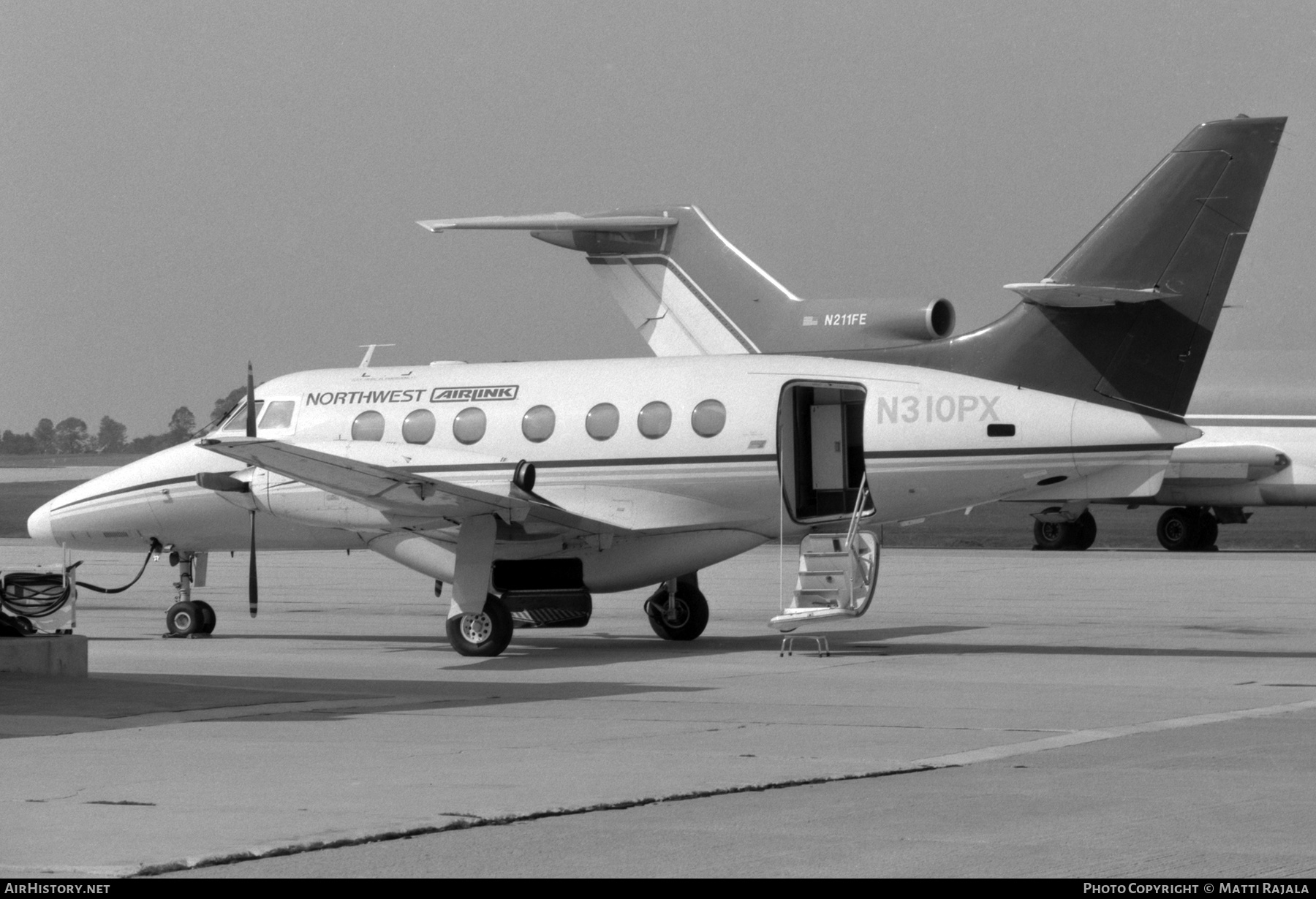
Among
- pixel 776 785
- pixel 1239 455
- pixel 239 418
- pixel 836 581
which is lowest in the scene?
pixel 776 785

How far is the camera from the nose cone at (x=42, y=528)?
21797mm

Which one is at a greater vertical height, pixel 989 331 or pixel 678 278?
pixel 678 278

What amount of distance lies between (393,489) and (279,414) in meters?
3.88

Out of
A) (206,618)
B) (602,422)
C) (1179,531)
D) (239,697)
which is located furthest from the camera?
(1179,531)

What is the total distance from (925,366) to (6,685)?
32.1 feet

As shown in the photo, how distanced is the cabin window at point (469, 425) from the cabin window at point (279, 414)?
2280mm

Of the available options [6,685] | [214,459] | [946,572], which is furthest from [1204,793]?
[946,572]

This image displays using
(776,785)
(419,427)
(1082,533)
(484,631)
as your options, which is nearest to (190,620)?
(419,427)

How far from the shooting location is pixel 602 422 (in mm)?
19234

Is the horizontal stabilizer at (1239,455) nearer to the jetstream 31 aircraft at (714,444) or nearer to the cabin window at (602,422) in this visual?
the jetstream 31 aircraft at (714,444)

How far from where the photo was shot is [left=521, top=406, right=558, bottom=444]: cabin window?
19500 mm

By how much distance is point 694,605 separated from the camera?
66.9ft

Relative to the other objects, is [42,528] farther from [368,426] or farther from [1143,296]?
[1143,296]

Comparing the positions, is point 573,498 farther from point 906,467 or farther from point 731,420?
point 906,467
